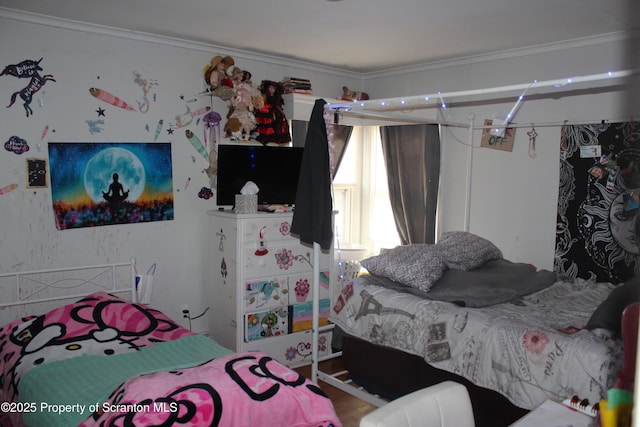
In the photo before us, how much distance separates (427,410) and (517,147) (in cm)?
324

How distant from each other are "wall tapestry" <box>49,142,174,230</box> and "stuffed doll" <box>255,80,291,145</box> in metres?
0.83

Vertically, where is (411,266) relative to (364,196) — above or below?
below

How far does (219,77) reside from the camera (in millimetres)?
4090

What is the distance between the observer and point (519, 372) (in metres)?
2.52

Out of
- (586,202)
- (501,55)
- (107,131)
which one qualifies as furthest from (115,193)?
(586,202)

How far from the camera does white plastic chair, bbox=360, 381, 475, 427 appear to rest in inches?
54.0

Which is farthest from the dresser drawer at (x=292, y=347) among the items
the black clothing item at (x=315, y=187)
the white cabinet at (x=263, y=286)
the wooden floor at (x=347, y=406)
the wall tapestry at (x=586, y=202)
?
the wall tapestry at (x=586, y=202)

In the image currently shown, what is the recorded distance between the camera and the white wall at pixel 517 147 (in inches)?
148

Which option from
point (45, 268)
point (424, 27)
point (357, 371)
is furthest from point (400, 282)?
point (45, 268)

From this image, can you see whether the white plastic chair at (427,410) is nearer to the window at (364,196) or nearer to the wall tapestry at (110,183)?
the wall tapestry at (110,183)

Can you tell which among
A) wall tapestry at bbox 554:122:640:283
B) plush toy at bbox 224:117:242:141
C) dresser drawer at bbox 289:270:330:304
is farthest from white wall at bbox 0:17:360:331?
wall tapestry at bbox 554:122:640:283

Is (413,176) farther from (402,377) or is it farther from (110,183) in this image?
(110,183)

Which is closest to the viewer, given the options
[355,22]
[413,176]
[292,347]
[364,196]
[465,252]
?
[355,22]

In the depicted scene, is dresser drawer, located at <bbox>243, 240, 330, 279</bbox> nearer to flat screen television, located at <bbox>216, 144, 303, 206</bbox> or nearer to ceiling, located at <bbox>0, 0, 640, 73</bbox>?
flat screen television, located at <bbox>216, 144, 303, 206</bbox>
